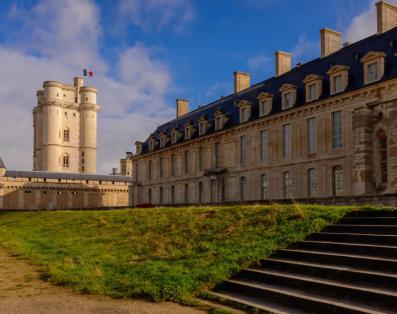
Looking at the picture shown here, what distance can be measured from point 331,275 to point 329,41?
32.8 meters

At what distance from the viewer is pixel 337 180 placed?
109 ft

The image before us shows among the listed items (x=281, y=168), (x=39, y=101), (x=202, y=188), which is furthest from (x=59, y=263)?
(x=39, y=101)

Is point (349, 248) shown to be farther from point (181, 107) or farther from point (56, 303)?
point (181, 107)

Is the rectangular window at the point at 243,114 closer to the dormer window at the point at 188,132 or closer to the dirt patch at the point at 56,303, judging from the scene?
the dormer window at the point at 188,132

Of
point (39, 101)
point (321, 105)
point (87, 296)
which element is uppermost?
point (39, 101)

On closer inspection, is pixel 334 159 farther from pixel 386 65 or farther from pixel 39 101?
Result: pixel 39 101

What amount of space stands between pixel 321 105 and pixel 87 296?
2718 cm

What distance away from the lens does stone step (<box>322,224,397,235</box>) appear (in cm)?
1055

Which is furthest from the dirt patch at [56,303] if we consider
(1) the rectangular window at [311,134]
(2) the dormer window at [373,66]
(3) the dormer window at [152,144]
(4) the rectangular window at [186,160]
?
(3) the dormer window at [152,144]

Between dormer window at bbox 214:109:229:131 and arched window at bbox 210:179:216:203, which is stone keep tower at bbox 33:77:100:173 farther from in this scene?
dormer window at bbox 214:109:229:131

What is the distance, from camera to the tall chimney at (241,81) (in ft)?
168

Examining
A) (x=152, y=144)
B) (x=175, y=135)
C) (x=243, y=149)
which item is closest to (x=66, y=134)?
(x=152, y=144)

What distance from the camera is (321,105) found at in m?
34.3

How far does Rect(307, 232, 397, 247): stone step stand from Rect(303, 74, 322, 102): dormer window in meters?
24.7
